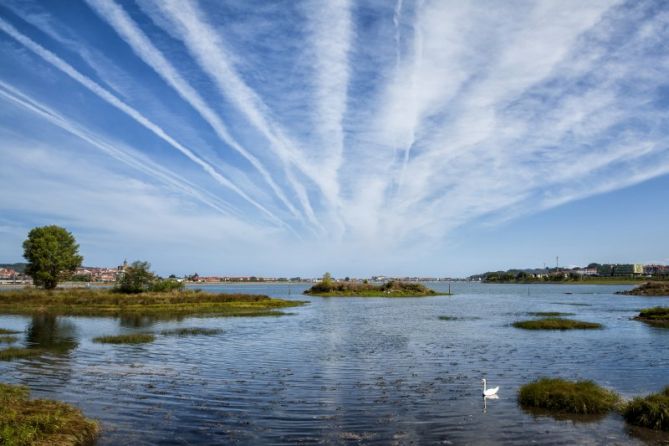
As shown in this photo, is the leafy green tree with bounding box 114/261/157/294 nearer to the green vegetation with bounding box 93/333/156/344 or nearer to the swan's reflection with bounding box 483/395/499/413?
the green vegetation with bounding box 93/333/156/344

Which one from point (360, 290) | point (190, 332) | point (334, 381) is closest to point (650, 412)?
point (334, 381)

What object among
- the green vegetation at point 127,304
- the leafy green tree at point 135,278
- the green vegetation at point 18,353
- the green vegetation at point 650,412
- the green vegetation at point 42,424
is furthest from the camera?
the leafy green tree at point 135,278

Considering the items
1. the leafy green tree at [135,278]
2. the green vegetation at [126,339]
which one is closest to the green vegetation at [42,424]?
the green vegetation at [126,339]

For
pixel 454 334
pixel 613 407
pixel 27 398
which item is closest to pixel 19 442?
pixel 27 398

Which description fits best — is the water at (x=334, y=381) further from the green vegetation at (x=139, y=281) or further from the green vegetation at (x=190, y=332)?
the green vegetation at (x=139, y=281)

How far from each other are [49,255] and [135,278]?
1379 inches

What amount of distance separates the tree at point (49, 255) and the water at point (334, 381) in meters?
76.9

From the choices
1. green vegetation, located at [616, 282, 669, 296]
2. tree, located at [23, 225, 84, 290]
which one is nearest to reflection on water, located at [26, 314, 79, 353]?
tree, located at [23, 225, 84, 290]

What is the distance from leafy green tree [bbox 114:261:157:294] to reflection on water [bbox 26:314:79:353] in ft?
117

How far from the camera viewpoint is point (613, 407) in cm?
2455

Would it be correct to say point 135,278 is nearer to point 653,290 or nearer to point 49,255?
point 49,255

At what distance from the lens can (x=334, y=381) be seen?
1237 inches

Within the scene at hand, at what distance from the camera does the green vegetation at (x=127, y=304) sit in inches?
3265

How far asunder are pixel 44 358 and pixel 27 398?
623 inches
